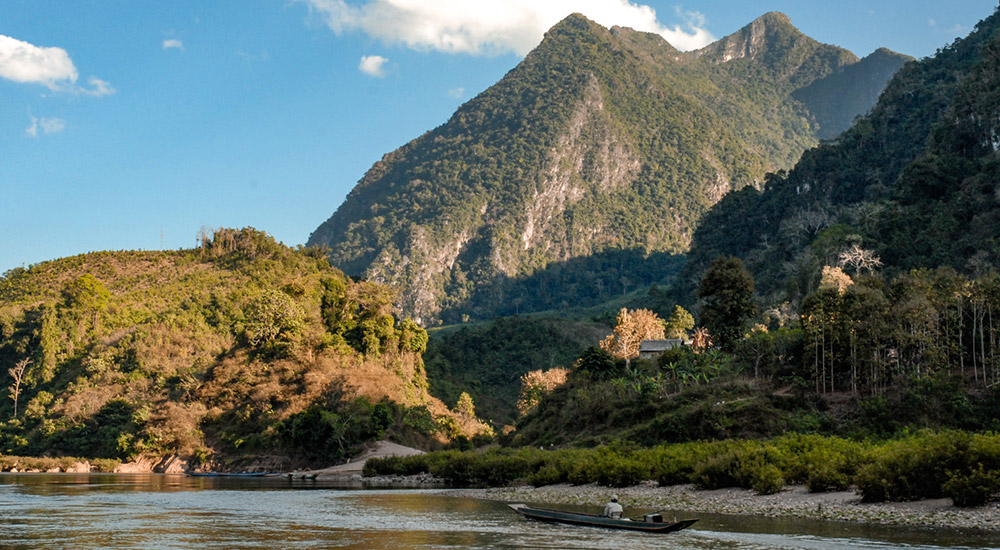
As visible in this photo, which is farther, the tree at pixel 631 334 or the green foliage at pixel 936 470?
the tree at pixel 631 334

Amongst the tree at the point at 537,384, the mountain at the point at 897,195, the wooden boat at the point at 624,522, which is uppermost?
the mountain at the point at 897,195

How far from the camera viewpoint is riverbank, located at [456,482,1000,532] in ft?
81.1

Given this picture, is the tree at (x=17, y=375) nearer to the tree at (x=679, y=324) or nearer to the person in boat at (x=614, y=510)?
the tree at (x=679, y=324)

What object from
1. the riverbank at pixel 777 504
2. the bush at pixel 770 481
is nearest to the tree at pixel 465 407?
the riverbank at pixel 777 504

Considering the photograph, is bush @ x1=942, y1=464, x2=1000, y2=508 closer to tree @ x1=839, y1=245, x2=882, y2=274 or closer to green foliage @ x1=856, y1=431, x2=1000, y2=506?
green foliage @ x1=856, y1=431, x2=1000, y2=506

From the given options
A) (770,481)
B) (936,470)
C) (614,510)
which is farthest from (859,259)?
(614,510)

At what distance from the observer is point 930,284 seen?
49.1 m

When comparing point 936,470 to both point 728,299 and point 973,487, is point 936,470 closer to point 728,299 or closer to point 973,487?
point 973,487

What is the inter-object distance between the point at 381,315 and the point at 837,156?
267 ft

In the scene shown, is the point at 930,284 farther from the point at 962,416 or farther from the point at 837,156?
the point at 837,156

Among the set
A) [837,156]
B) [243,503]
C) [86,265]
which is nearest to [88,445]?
[86,265]

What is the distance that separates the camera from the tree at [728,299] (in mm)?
61719

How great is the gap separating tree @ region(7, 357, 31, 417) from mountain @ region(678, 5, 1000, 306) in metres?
88.7

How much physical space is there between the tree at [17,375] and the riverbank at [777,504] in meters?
74.2
